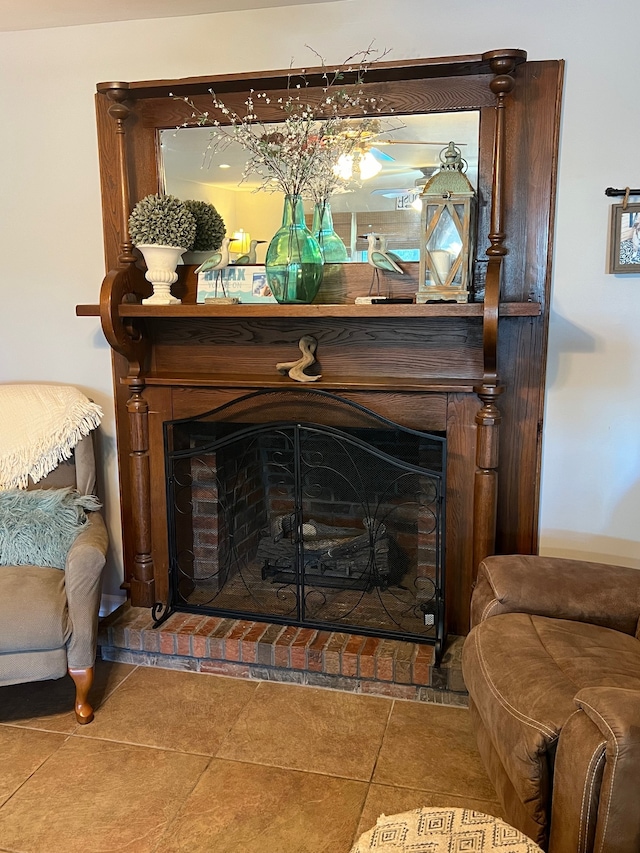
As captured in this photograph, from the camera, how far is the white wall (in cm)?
222

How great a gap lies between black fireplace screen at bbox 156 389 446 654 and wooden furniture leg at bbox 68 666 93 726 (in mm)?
489

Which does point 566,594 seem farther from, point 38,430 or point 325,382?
point 38,430

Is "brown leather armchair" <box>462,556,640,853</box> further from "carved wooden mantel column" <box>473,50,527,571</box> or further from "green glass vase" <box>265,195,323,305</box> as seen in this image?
"green glass vase" <box>265,195,323,305</box>

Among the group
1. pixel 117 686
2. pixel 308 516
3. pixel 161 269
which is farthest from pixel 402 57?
pixel 117 686

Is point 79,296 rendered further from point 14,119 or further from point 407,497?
point 407,497

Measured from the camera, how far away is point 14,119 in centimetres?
275

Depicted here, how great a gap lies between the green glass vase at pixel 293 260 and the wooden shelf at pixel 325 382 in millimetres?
289

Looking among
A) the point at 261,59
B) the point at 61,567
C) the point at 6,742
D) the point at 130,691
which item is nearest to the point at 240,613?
the point at 130,691

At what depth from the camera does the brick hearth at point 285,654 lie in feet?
7.75

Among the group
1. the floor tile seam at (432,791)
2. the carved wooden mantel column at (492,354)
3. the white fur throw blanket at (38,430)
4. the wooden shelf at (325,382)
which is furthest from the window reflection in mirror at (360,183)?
the floor tile seam at (432,791)

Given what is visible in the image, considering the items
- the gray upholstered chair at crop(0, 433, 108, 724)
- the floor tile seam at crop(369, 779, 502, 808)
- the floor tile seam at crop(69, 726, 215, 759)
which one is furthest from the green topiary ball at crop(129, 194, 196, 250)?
the floor tile seam at crop(369, 779, 502, 808)

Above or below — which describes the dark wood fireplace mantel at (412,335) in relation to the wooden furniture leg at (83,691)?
above

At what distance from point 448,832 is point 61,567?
1.64m

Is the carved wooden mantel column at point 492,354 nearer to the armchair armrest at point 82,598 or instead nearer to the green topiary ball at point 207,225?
the green topiary ball at point 207,225
